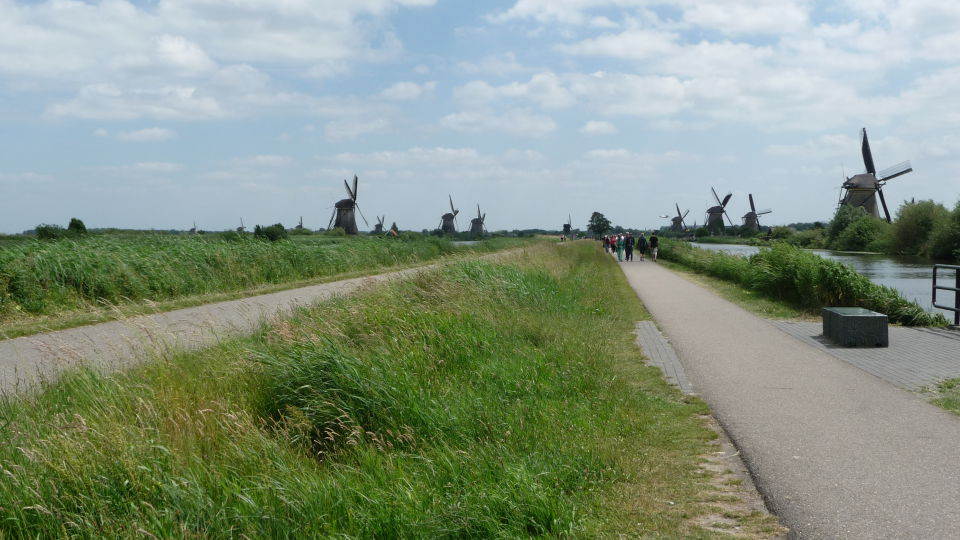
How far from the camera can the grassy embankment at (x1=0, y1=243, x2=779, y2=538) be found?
452cm

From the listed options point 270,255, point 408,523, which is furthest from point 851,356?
point 270,255

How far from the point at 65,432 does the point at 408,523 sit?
257cm

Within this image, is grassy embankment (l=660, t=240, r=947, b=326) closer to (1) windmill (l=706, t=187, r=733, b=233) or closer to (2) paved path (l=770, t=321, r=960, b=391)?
(2) paved path (l=770, t=321, r=960, b=391)

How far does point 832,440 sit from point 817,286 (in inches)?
489

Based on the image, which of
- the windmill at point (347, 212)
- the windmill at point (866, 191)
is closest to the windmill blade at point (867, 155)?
the windmill at point (866, 191)

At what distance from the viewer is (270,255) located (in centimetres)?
2498

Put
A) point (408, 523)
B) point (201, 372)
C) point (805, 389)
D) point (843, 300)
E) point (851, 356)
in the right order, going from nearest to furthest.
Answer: point (408, 523) → point (201, 372) → point (805, 389) → point (851, 356) → point (843, 300)

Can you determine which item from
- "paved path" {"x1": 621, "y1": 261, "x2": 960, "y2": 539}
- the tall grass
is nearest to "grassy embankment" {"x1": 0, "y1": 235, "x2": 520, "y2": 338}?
the tall grass

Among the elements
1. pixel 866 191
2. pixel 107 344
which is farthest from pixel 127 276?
pixel 866 191

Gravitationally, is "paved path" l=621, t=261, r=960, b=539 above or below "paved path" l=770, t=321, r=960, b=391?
above

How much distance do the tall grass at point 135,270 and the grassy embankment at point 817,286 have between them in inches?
563

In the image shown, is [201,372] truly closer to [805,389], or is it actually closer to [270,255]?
[805,389]

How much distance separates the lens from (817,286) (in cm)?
1764

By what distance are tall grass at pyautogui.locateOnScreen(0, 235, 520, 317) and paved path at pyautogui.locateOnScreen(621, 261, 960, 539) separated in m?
7.89
